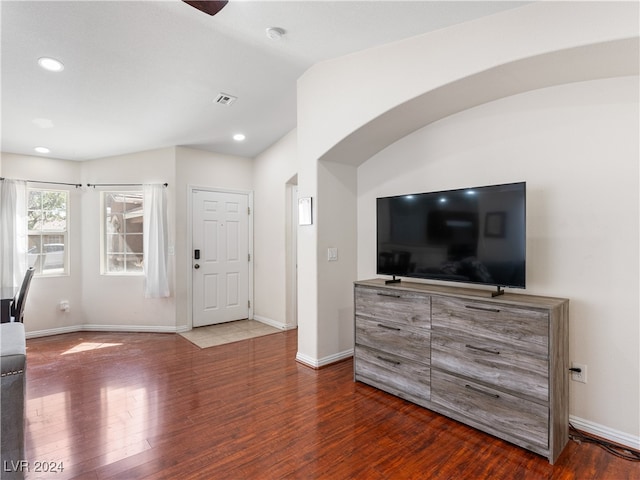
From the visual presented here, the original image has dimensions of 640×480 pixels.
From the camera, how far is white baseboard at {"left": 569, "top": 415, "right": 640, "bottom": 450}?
82.5 inches

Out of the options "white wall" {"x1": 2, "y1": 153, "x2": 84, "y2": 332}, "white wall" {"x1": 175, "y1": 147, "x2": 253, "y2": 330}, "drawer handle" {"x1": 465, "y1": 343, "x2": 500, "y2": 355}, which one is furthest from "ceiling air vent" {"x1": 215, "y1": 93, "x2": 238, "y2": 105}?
"drawer handle" {"x1": 465, "y1": 343, "x2": 500, "y2": 355}

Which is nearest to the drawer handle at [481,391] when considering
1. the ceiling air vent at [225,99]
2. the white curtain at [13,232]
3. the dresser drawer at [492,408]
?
the dresser drawer at [492,408]

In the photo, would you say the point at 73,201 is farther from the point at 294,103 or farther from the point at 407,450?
the point at 407,450

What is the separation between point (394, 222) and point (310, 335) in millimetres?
1450

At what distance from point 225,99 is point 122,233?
273cm

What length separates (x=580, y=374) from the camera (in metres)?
2.30

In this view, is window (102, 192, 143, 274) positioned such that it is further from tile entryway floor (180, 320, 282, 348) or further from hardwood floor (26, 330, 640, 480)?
hardwood floor (26, 330, 640, 480)

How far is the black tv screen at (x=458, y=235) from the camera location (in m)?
2.25

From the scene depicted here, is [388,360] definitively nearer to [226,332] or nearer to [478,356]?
[478,356]

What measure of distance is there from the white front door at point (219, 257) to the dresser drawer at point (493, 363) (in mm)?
3500

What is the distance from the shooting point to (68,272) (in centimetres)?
483

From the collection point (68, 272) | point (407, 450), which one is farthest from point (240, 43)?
point (68, 272)

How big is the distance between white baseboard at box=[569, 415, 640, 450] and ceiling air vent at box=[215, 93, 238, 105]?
3938mm

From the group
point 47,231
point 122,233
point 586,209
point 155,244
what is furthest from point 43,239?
point 586,209
